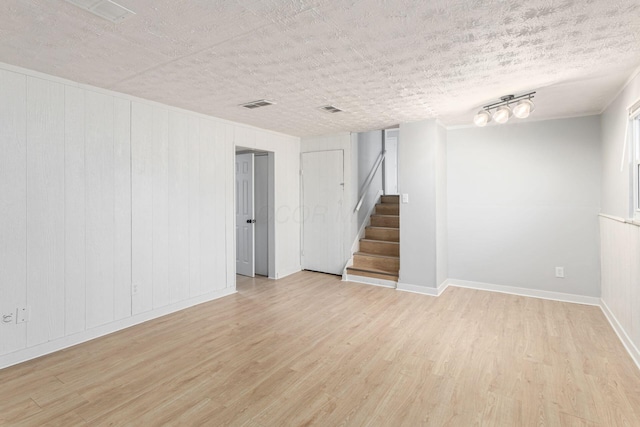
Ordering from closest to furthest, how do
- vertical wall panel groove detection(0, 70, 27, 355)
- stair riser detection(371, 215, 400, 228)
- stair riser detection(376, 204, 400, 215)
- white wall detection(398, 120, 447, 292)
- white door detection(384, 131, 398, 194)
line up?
Answer: 1. vertical wall panel groove detection(0, 70, 27, 355)
2. white wall detection(398, 120, 447, 292)
3. stair riser detection(371, 215, 400, 228)
4. stair riser detection(376, 204, 400, 215)
5. white door detection(384, 131, 398, 194)

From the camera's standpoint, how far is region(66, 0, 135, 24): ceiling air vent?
5.92 feet

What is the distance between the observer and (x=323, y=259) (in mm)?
5922

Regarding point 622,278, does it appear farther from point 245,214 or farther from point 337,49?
point 245,214

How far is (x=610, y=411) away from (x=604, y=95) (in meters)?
2.98

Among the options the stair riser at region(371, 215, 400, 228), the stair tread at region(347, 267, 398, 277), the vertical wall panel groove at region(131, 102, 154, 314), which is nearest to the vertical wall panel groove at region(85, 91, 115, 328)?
the vertical wall panel groove at region(131, 102, 154, 314)

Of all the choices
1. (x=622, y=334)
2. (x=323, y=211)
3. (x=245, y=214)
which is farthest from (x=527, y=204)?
(x=245, y=214)

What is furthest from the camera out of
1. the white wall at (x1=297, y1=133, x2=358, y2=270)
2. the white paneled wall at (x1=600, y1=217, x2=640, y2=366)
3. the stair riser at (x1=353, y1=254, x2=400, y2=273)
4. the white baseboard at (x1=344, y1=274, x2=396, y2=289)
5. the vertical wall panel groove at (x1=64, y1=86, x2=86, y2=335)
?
the white wall at (x1=297, y1=133, x2=358, y2=270)

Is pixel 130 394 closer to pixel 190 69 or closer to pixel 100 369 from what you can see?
pixel 100 369

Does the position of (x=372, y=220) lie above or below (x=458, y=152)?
below

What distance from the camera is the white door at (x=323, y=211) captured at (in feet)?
18.8

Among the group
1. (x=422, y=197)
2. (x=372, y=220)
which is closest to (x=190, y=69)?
(x=422, y=197)

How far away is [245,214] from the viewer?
569cm

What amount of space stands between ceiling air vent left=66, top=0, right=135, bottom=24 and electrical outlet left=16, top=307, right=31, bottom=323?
2.38 m

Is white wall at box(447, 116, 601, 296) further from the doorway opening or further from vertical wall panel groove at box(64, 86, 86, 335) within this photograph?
vertical wall panel groove at box(64, 86, 86, 335)
